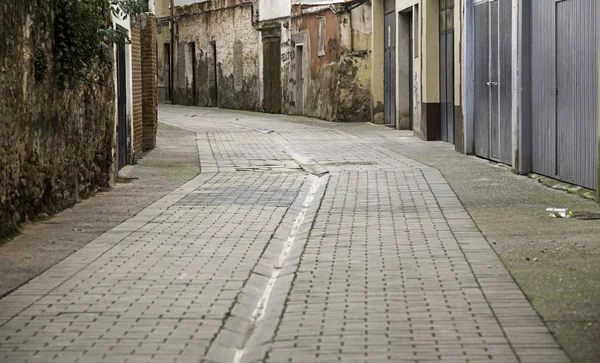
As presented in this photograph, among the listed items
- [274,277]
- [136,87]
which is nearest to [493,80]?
[136,87]

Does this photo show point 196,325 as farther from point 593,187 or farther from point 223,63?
point 223,63

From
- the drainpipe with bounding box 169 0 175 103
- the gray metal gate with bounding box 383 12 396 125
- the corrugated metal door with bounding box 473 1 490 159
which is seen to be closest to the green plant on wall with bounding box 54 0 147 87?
the corrugated metal door with bounding box 473 1 490 159

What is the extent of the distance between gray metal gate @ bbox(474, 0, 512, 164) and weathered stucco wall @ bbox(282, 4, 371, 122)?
33.7 feet

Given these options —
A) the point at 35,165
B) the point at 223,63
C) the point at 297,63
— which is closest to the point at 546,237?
the point at 35,165

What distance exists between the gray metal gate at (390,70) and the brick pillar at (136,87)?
25.7 ft

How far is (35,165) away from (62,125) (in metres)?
1.10

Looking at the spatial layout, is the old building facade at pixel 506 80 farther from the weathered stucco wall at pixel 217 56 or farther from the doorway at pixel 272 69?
the weathered stucco wall at pixel 217 56

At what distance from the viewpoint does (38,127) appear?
31.9 ft

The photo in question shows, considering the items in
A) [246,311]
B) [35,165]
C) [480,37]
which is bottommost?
[246,311]

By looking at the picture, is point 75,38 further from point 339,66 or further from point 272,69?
point 272,69

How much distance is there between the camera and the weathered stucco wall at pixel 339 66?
1050 inches

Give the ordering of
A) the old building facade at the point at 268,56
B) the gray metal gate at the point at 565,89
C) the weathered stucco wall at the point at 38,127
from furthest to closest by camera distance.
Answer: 1. the old building facade at the point at 268,56
2. the gray metal gate at the point at 565,89
3. the weathered stucco wall at the point at 38,127

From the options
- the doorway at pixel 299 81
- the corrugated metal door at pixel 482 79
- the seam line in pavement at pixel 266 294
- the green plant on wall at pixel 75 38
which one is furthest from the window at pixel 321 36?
the seam line in pavement at pixel 266 294

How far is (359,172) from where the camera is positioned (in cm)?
1427
